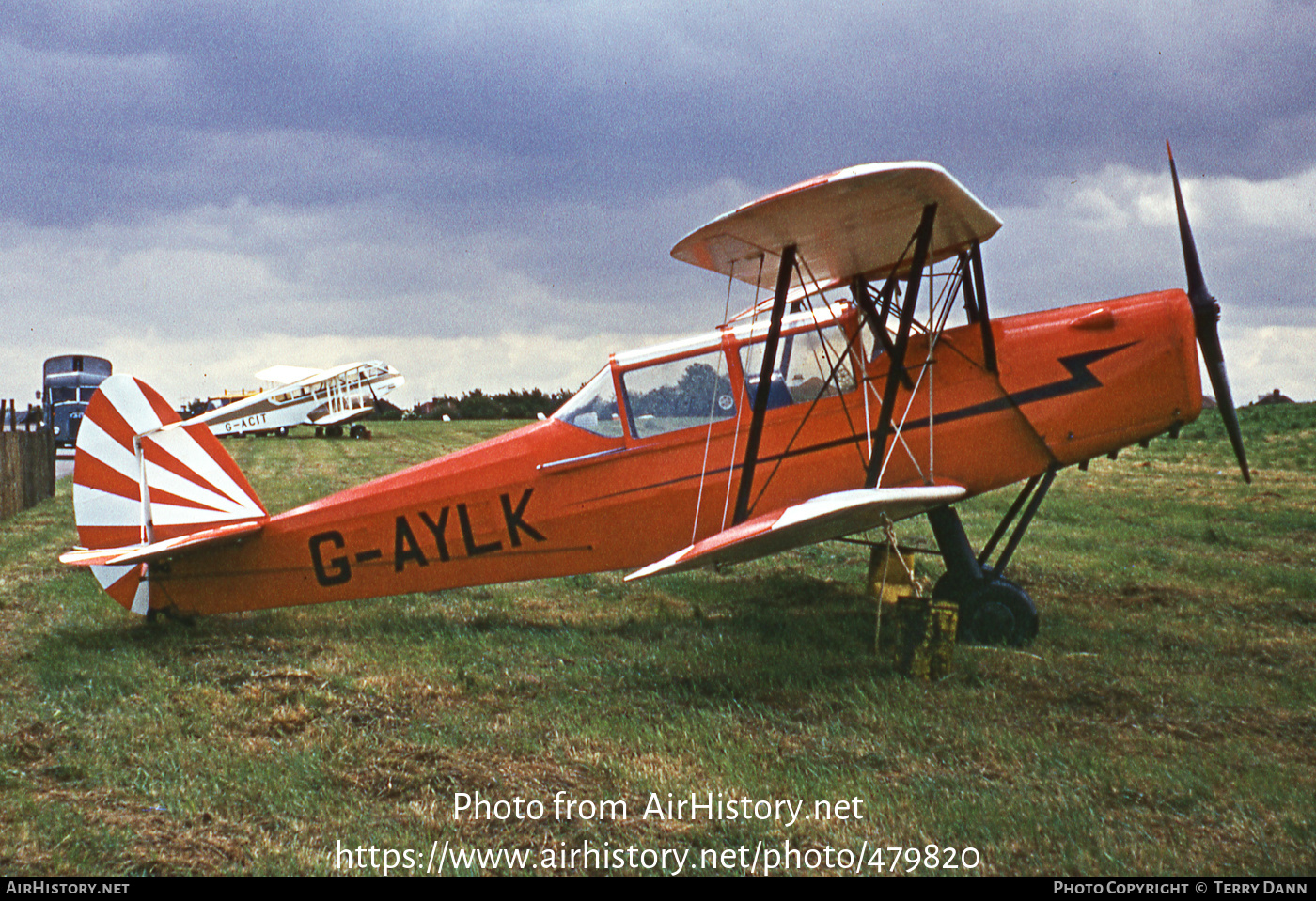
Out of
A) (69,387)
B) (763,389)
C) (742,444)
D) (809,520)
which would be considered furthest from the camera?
(69,387)

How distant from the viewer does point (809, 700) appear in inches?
196

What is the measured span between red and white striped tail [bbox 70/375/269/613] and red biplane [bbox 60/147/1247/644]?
0.01 metres

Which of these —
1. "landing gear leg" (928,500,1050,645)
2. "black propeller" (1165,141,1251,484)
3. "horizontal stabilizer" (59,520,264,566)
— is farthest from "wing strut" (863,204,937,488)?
"horizontal stabilizer" (59,520,264,566)

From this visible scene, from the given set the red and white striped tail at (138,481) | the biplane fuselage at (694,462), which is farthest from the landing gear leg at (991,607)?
the red and white striped tail at (138,481)

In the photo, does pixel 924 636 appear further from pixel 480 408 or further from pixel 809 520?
pixel 480 408

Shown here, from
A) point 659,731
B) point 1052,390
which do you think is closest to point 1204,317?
point 1052,390

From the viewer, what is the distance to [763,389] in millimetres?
5613

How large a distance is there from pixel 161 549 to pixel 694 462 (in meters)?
3.57

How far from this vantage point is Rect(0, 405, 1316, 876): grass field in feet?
11.3

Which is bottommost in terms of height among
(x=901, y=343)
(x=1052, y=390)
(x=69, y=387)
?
(x=1052, y=390)

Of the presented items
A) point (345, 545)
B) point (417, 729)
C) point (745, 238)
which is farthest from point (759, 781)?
point (345, 545)

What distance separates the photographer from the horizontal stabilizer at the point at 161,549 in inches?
234
